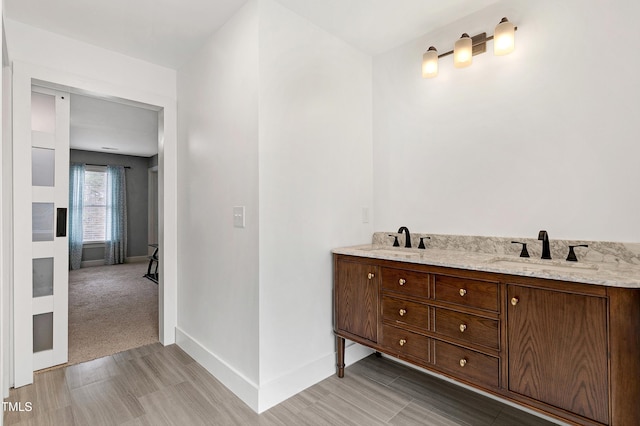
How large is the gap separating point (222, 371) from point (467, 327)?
1.63 metres

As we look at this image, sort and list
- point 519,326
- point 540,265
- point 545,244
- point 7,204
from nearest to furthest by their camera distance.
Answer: point 519,326 < point 540,265 < point 545,244 < point 7,204

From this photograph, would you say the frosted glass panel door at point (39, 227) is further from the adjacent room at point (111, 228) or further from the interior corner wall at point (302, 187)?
the interior corner wall at point (302, 187)

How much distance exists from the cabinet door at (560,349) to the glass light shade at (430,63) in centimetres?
153

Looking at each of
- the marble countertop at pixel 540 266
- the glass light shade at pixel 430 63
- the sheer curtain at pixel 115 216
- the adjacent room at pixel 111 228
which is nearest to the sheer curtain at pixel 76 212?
the adjacent room at pixel 111 228

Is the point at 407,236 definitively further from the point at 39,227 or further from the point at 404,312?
the point at 39,227

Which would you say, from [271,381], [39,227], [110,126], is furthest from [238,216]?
[110,126]

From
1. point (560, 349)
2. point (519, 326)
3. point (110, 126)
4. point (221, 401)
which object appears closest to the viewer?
point (560, 349)

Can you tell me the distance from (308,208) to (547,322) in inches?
56.8

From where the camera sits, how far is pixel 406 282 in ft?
6.22

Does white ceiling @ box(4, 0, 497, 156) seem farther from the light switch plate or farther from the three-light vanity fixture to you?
the light switch plate

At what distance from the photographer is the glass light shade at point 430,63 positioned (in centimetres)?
222

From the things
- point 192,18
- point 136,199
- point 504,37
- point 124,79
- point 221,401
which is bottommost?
point 221,401

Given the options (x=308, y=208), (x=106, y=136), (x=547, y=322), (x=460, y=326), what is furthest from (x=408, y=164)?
(x=106, y=136)

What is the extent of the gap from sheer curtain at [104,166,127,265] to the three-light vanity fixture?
7284 mm
